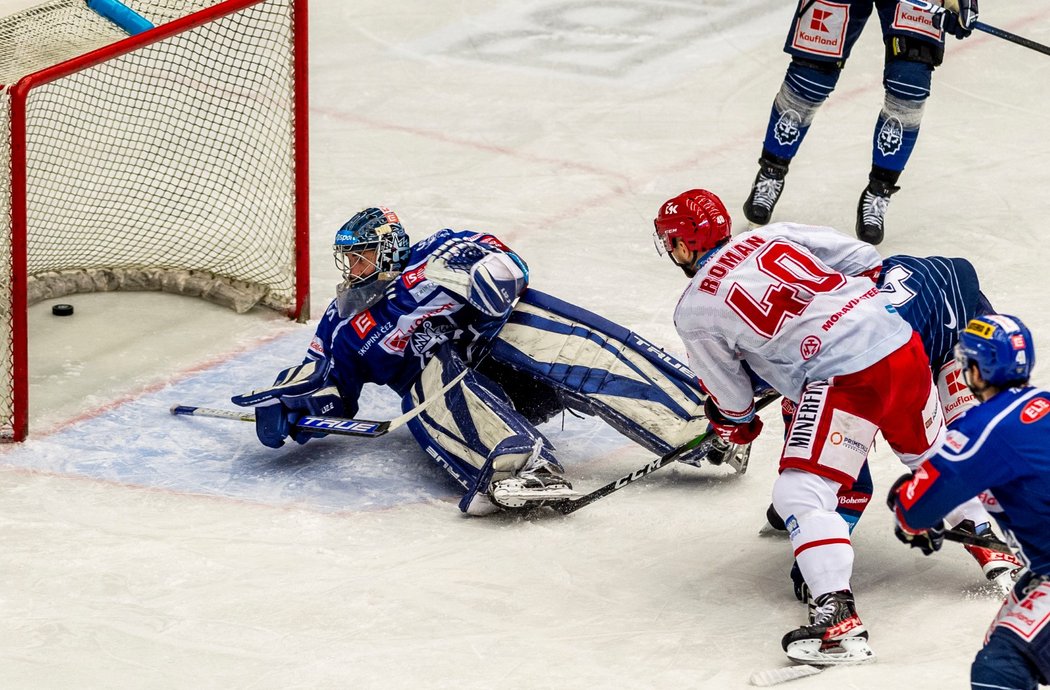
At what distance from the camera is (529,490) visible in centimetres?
445

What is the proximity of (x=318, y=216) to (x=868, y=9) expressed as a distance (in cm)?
234

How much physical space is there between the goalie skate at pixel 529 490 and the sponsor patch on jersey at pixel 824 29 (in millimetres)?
2587

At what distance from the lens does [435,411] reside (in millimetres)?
4738

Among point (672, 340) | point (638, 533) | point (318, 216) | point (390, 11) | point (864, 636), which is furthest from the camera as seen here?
point (390, 11)

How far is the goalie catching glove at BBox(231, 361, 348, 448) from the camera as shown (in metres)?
4.82

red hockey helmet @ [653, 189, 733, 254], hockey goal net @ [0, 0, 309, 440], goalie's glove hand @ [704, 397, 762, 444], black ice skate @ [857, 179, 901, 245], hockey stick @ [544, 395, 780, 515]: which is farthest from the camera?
black ice skate @ [857, 179, 901, 245]

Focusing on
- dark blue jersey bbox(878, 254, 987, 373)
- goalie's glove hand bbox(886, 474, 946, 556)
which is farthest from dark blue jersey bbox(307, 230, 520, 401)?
goalie's glove hand bbox(886, 474, 946, 556)

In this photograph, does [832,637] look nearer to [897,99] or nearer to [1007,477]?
[1007,477]

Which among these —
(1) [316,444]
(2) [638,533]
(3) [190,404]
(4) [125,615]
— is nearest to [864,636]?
(2) [638,533]

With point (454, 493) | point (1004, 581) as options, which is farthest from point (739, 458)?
point (1004, 581)

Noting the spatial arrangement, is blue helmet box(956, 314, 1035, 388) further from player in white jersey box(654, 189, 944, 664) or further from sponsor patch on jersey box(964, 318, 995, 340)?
player in white jersey box(654, 189, 944, 664)

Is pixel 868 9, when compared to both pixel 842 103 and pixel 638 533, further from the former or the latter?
pixel 638 533

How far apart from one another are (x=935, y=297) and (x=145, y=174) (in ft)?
12.1

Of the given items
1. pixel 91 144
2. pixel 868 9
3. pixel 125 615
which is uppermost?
pixel 868 9
